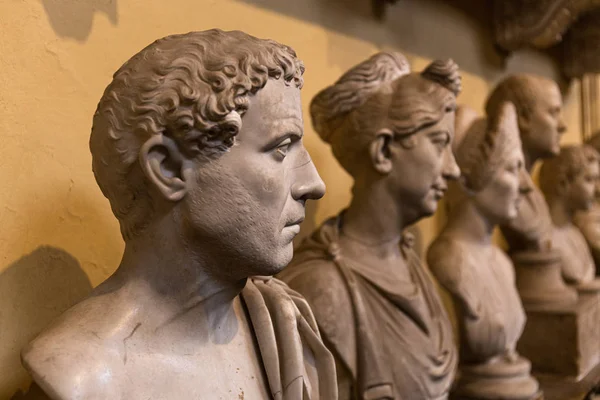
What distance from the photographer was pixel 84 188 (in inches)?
55.1

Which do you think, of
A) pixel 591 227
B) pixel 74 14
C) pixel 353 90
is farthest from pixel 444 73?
pixel 591 227

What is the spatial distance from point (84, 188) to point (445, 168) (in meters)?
0.86

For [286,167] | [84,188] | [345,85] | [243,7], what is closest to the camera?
[286,167]

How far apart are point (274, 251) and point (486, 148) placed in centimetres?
122

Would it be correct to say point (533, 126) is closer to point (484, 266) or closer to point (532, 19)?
point (532, 19)

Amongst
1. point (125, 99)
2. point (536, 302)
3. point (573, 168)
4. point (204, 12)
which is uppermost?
point (204, 12)

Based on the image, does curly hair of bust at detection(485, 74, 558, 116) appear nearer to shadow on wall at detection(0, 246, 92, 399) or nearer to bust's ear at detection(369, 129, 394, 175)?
bust's ear at detection(369, 129, 394, 175)

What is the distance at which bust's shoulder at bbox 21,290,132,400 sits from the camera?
2.98ft

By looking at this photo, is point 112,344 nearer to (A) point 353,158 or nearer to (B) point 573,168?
(A) point 353,158

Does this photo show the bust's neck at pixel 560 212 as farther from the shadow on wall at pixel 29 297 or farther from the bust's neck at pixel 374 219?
the shadow on wall at pixel 29 297

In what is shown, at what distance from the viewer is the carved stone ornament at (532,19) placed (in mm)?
2846

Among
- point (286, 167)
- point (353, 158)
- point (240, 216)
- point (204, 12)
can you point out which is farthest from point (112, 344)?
point (204, 12)

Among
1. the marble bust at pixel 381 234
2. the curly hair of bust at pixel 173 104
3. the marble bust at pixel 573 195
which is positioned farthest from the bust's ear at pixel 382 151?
the marble bust at pixel 573 195

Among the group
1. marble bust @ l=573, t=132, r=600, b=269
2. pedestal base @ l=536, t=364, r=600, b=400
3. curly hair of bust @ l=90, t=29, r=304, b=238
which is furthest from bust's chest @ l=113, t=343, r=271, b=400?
marble bust @ l=573, t=132, r=600, b=269
